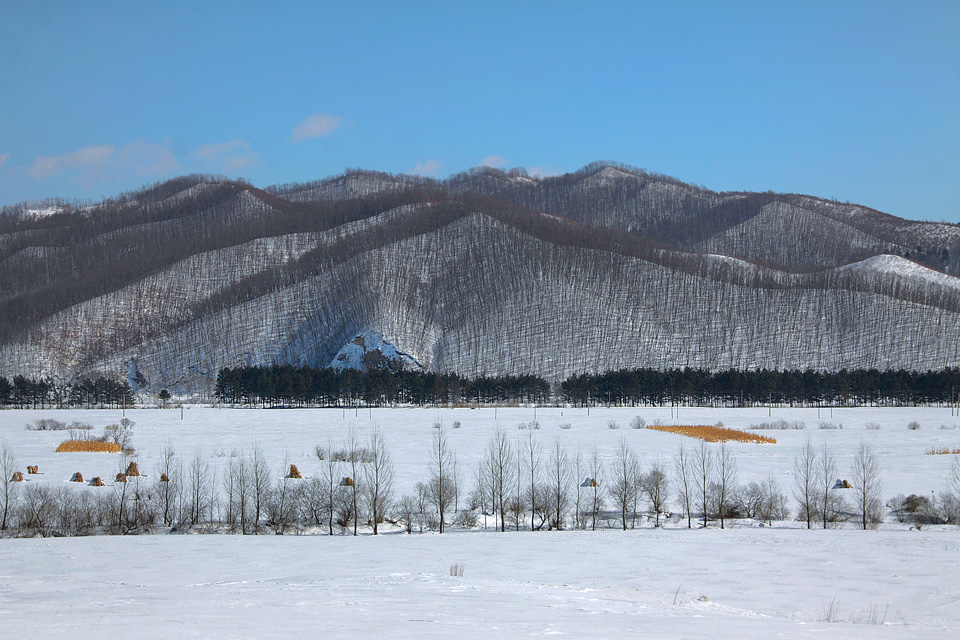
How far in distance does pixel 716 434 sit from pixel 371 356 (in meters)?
81.6

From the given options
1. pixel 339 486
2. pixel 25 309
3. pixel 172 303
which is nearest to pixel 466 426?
pixel 339 486

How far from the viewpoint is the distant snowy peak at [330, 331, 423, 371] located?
13050 centimetres

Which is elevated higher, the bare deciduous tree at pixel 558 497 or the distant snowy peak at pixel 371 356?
the distant snowy peak at pixel 371 356

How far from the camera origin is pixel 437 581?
2228cm

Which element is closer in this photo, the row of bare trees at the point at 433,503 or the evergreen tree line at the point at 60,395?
the row of bare trees at the point at 433,503

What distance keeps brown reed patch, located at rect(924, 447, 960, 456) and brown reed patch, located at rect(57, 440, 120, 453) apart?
4609cm

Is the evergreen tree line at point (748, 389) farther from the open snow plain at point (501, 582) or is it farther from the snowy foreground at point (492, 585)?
the snowy foreground at point (492, 585)

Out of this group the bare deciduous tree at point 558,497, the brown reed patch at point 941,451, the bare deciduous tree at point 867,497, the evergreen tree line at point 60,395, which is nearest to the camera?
the bare deciduous tree at point 867,497

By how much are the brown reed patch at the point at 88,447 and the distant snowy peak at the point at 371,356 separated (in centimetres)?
7716

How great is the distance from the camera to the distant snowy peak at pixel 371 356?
130 m

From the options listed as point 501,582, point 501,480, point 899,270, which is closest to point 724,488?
point 501,480

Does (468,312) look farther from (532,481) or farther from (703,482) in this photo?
(532,481)

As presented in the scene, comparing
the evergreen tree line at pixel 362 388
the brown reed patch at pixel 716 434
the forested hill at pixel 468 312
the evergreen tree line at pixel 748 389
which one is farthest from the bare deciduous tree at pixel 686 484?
the forested hill at pixel 468 312

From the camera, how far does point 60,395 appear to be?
108 metres
